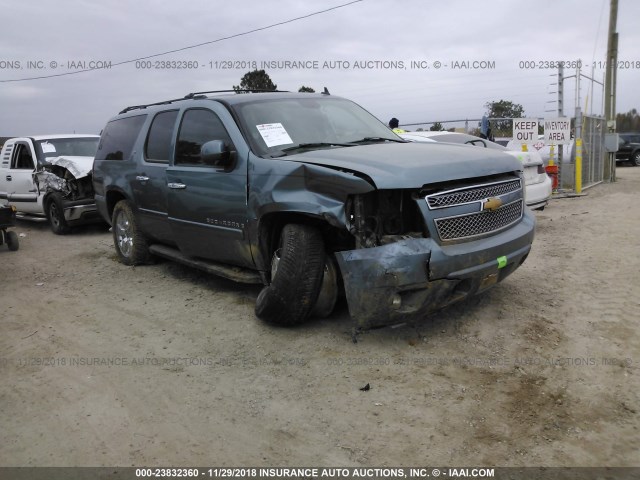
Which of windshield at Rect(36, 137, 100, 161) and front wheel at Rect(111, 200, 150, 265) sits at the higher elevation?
windshield at Rect(36, 137, 100, 161)

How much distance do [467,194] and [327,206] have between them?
1.03 meters

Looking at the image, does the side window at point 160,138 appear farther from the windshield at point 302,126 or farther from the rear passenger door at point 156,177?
the windshield at point 302,126

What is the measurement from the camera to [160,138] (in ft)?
19.7

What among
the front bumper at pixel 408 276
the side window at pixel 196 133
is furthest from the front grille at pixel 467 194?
the side window at pixel 196 133

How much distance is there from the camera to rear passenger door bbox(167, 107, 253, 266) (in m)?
4.76

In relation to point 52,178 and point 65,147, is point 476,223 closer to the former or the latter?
point 52,178

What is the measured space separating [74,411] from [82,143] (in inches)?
333

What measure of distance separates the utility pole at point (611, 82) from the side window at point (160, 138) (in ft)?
48.0

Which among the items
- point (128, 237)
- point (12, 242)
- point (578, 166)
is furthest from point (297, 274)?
point (578, 166)

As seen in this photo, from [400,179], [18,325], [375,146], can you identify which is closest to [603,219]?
[375,146]

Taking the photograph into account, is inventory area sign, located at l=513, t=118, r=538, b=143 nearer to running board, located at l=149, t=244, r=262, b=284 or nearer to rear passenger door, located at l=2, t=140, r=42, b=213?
running board, located at l=149, t=244, r=262, b=284

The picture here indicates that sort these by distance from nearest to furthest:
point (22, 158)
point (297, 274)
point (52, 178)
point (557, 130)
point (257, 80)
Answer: point (297, 274) < point (52, 178) < point (22, 158) < point (557, 130) < point (257, 80)

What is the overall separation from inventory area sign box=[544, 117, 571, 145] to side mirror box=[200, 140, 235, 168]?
33.2 ft

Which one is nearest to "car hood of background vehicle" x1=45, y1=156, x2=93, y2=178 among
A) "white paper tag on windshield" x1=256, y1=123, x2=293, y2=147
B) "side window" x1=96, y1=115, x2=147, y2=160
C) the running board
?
"side window" x1=96, y1=115, x2=147, y2=160
